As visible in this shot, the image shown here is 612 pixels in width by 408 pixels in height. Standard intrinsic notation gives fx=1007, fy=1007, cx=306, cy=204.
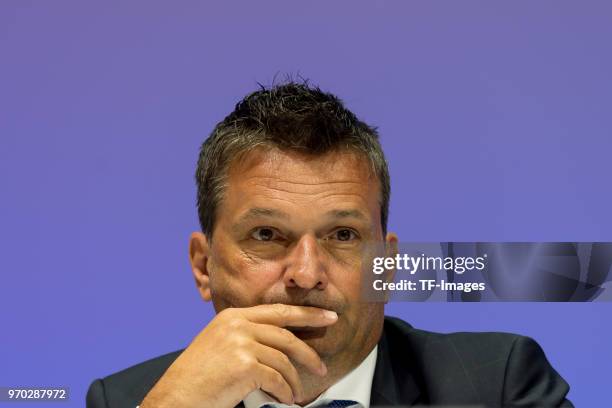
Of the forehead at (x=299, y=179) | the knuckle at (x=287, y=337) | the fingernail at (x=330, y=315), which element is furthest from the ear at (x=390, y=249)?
the knuckle at (x=287, y=337)

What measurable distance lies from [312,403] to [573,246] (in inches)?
32.3

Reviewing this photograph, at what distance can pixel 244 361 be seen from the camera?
2385 mm

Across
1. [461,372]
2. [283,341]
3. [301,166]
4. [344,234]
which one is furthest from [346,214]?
[461,372]

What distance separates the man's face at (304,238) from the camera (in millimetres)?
2479

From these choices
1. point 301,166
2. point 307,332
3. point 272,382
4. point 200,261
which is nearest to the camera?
point 272,382

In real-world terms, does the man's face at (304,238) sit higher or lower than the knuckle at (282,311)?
higher

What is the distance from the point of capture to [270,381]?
238 cm

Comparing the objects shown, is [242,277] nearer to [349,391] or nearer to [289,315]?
[289,315]

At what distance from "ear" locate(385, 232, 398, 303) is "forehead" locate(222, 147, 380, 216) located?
0.12 metres

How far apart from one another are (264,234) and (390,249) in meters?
0.36

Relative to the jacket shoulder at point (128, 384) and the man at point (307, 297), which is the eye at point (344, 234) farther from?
the jacket shoulder at point (128, 384)

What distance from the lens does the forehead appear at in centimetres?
257

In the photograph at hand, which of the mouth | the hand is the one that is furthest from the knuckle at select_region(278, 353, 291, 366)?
the mouth

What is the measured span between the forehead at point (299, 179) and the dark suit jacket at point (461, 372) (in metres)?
0.40
